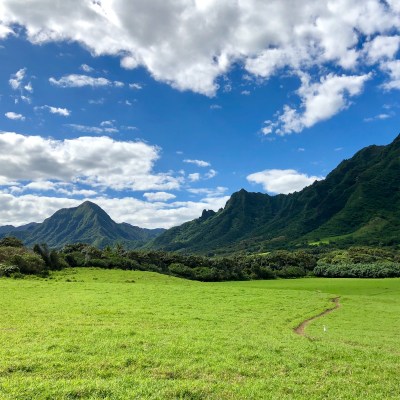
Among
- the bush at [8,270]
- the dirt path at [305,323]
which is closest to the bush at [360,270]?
the dirt path at [305,323]

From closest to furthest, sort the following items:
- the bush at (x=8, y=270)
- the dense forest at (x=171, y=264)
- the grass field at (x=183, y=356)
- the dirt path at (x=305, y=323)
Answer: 1. the grass field at (x=183, y=356)
2. the dirt path at (x=305, y=323)
3. the bush at (x=8, y=270)
4. the dense forest at (x=171, y=264)

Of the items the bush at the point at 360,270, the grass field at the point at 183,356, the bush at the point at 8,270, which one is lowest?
the bush at the point at 360,270

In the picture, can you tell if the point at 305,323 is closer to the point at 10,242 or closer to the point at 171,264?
the point at 10,242

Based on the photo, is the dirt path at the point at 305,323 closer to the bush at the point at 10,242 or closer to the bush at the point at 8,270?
the bush at the point at 8,270

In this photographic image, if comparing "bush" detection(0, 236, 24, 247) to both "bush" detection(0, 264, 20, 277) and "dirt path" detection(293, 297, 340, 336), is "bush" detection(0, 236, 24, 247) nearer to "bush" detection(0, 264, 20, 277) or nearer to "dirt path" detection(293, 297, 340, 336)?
"bush" detection(0, 264, 20, 277)

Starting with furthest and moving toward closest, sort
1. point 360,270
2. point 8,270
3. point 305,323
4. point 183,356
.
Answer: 1. point 360,270
2. point 8,270
3. point 305,323
4. point 183,356

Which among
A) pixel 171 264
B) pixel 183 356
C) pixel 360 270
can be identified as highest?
pixel 183 356

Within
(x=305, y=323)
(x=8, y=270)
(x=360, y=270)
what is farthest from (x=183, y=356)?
(x=360, y=270)

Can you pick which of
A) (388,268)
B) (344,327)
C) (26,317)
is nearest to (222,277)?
(388,268)

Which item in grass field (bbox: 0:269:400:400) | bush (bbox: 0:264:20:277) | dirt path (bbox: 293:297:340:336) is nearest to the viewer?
grass field (bbox: 0:269:400:400)

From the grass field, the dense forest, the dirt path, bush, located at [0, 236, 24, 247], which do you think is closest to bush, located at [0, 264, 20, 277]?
→ the dense forest

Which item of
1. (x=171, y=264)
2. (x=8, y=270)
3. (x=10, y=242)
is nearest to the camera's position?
(x=8, y=270)

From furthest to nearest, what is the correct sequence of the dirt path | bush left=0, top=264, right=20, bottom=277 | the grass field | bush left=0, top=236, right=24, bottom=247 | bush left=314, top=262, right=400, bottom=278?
bush left=314, top=262, right=400, bottom=278 → bush left=0, top=236, right=24, bottom=247 → bush left=0, top=264, right=20, bottom=277 → the dirt path → the grass field

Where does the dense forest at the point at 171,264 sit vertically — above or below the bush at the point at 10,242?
below
